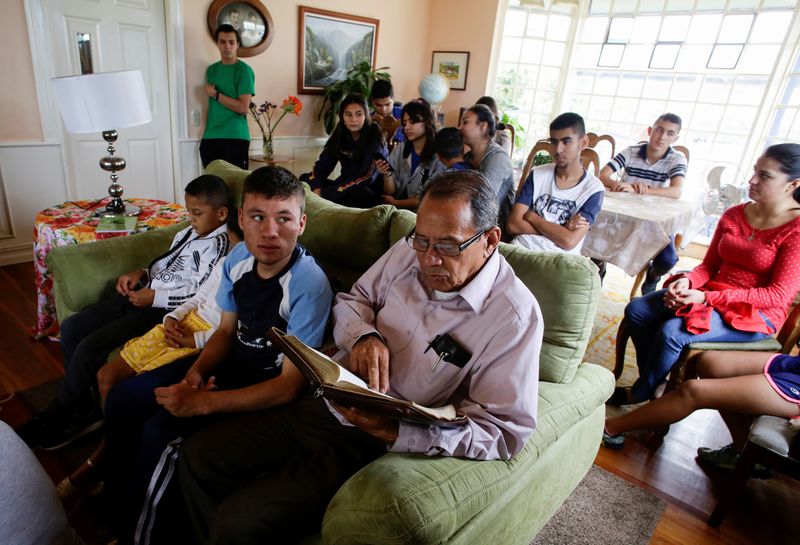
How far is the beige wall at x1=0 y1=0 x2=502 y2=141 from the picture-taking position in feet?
9.85

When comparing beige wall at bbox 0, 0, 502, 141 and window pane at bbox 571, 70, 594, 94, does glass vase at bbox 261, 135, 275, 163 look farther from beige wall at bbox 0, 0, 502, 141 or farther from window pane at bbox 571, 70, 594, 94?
window pane at bbox 571, 70, 594, 94

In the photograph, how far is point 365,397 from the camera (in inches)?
32.1

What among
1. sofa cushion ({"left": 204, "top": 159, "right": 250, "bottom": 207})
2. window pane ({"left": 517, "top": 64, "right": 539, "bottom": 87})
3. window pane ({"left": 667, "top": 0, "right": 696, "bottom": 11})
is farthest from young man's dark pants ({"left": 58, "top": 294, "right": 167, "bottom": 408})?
window pane ({"left": 667, "top": 0, "right": 696, "bottom": 11})

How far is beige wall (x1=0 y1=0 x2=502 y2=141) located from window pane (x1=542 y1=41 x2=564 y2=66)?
1.98 ft

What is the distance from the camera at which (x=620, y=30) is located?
15.2ft

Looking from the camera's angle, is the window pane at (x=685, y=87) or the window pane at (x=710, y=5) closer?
the window pane at (x=710, y=5)

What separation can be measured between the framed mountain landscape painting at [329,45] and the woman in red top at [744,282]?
377cm

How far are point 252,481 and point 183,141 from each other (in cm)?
345

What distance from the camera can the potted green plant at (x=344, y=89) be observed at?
4.61 metres

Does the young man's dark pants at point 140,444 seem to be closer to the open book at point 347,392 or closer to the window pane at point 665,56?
the open book at point 347,392

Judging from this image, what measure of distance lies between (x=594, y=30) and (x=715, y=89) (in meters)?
1.31

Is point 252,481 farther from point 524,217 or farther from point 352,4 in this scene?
point 352,4

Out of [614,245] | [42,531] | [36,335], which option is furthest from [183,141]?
[42,531]

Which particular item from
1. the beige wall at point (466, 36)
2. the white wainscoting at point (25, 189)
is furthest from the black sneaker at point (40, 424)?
the beige wall at point (466, 36)
